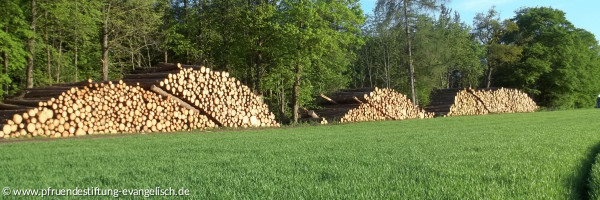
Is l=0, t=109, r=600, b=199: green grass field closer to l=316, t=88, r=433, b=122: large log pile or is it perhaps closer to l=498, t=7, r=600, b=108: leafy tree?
l=316, t=88, r=433, b=122: large log pile

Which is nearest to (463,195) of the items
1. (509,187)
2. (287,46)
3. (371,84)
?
(509,187)

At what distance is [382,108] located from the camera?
90.9 ft

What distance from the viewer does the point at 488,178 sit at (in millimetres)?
4719

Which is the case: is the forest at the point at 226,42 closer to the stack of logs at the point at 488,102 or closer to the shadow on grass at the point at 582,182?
the stack of logs at the point at 488,102

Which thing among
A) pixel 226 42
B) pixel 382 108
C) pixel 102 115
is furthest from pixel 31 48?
pixel 382 108

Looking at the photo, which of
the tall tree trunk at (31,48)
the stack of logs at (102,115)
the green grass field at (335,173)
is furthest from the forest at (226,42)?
the green grass field at (335,173)

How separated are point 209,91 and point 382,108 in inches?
494

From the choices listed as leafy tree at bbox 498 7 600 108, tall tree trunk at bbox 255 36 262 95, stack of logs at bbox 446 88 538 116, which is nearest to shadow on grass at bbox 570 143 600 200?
tall tree trunk at bbox 255 36 262 95

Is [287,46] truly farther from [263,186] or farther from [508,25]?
[508,25]

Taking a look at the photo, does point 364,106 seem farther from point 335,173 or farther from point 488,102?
point 335,173

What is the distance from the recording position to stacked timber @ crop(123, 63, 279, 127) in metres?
17.6

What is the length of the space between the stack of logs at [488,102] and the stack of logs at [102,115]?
2307 centimetres

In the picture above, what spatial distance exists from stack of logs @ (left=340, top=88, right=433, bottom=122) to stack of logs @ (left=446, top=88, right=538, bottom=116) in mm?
5369

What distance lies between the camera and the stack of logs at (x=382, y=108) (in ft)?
84.2
